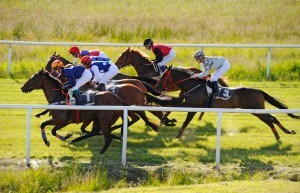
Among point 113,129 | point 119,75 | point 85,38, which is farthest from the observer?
point 85,38

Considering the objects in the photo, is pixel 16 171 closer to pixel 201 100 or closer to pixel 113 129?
pixel 113 129

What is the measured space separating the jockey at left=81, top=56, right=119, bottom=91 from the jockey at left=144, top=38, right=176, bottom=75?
1618 mm

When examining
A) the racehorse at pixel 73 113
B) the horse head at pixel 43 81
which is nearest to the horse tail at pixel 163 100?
the racehorse at pixel 73 113

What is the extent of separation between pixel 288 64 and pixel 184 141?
22.8 ft

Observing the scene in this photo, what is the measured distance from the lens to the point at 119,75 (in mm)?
15555

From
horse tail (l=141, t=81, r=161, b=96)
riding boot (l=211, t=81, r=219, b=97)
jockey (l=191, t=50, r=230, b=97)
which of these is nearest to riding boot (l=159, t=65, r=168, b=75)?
horse tail (l=141, t=81, r=161, b=96)

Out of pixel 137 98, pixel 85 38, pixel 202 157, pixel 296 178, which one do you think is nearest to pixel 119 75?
pixel 137 98

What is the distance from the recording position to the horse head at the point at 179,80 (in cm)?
1432

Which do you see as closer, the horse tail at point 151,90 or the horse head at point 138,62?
the horse tail at point 151,90

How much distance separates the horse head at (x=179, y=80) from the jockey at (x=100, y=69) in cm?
88

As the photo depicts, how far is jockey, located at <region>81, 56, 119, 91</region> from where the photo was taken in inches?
548

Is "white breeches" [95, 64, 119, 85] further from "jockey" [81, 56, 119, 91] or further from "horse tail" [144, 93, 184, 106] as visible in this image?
"horse tail" [144, 93, 184, 106]

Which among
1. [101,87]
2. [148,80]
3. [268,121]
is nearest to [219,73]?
[268,121]

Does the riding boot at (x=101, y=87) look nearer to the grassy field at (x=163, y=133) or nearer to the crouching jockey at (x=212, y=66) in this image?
the grassy field at (x=163, y=133)
